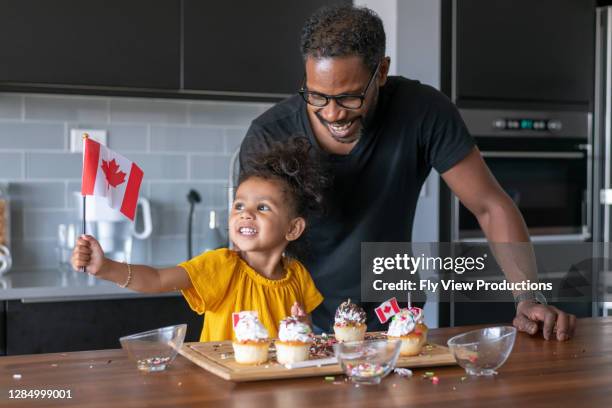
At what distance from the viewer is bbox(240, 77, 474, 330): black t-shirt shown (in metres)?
2.06

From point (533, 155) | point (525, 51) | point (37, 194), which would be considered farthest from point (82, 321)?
point (525, 51)

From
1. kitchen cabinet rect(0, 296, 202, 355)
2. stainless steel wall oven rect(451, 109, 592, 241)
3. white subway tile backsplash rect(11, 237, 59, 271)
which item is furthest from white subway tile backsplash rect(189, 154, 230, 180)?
stainless steel wall oven rect(451, 109, 592, 241)

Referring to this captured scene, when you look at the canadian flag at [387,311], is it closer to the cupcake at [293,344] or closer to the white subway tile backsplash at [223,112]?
the cupcake at [293,344]

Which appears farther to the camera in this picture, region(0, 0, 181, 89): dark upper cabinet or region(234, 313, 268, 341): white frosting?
region(0, 0, 181, 89): dark upper cabinet

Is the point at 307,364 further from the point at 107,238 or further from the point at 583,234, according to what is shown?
the point at 583,234

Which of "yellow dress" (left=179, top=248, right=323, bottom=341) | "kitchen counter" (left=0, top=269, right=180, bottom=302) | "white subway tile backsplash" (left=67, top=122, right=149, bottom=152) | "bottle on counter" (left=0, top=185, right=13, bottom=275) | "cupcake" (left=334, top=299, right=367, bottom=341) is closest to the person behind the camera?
"cupcake" (left=334, top=299, right=367, bottom=341)

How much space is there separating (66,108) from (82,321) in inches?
35.5

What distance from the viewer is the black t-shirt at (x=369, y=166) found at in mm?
2064

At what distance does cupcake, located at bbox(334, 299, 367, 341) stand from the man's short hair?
54cm

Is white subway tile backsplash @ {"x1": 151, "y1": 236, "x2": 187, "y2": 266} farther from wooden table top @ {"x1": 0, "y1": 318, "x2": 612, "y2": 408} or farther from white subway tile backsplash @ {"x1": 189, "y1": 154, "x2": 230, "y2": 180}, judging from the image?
wooden table top @ {"x1": 0, "y1": 318, "x2": 612, "y2": 408}

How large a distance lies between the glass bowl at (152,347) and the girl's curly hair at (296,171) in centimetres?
60

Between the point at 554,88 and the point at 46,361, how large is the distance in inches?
95.9

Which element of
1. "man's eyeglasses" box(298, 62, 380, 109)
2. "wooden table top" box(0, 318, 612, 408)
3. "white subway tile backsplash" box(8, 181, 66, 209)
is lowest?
"wooden table top" box(0, 318, 612, 408)

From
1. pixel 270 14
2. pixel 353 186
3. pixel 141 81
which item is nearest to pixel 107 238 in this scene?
pixel 141 81
